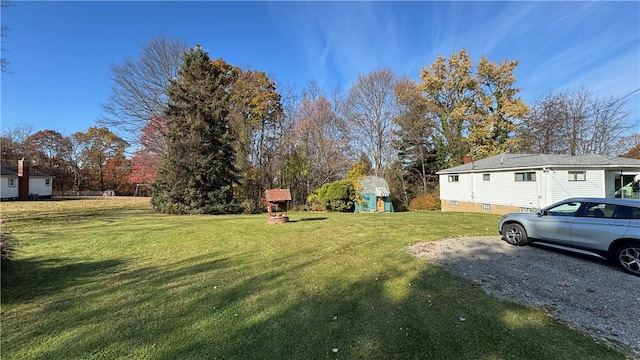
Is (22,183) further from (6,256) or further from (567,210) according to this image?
(567,210)

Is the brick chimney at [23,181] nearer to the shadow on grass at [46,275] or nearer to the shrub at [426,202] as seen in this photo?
the shadow on grass at [46,275]

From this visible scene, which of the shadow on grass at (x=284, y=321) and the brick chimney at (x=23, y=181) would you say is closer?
the shadow on grass at (x=284, y=321)

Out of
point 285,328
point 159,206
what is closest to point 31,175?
point 159,206

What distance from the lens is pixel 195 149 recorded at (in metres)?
17.6

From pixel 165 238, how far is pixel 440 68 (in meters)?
30.1

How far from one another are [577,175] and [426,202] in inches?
455

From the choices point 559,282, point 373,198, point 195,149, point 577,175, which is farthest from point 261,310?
point 577,175

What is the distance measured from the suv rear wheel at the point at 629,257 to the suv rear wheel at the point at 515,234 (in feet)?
6.02

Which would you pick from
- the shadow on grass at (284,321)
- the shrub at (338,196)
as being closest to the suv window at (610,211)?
the shadow on grass at (284,321)

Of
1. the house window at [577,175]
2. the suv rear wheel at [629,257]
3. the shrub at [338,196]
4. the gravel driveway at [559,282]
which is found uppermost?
the house window at [577,175]

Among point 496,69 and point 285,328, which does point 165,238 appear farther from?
point 496,69

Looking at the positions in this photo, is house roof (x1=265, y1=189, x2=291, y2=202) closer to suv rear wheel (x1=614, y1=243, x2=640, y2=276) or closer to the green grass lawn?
the green grass lawn

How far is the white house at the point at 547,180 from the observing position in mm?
16266

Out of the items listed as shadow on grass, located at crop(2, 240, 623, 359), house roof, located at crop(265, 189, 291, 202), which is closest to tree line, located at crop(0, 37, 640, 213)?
house roof, located at crop(265, 189, 291, 202)
